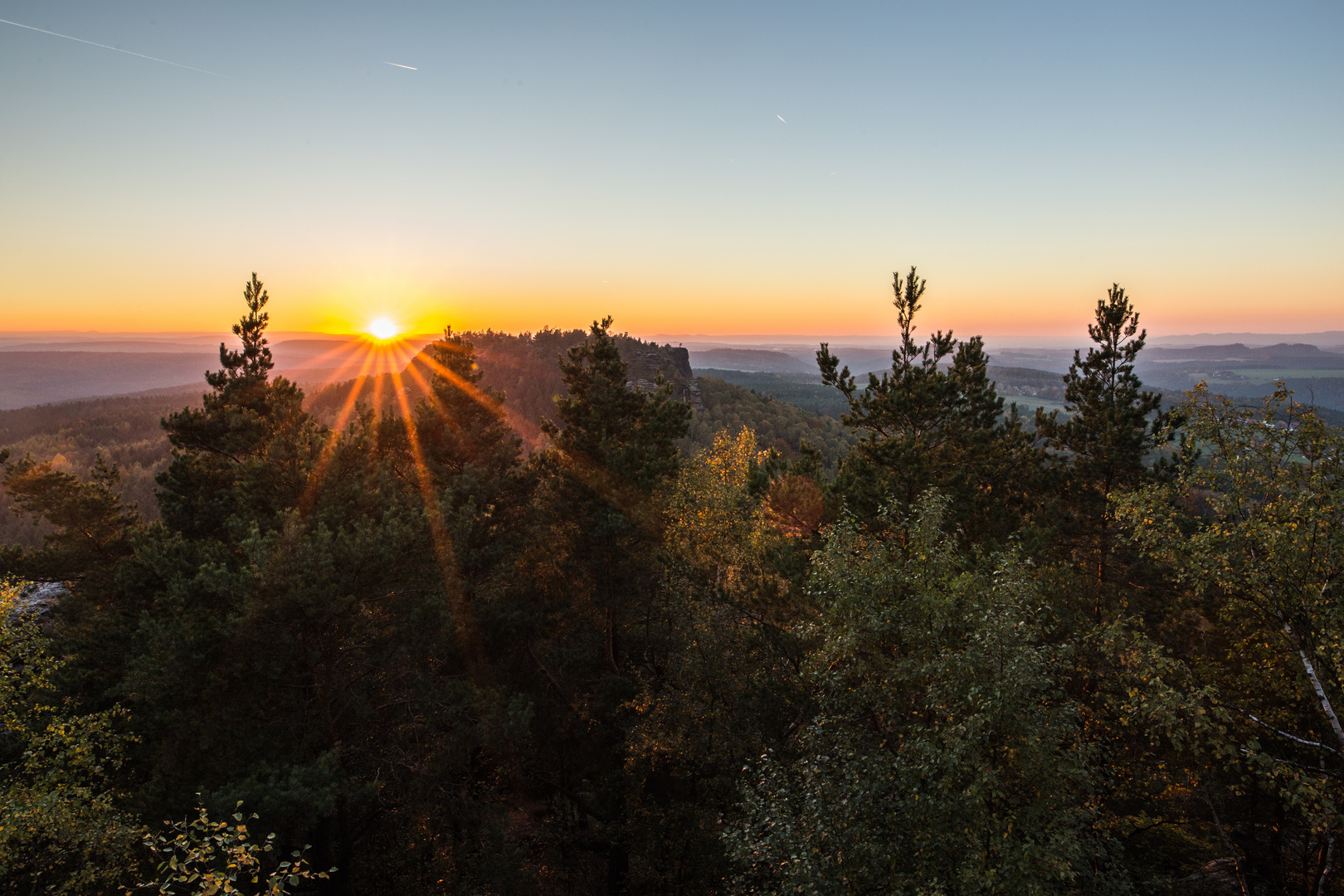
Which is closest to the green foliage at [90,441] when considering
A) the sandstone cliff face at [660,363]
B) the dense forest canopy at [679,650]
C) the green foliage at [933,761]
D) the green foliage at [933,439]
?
the dense forest canopy at [679,650]

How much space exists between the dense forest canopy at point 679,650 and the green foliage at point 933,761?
0.10m

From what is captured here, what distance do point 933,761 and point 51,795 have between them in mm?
15509

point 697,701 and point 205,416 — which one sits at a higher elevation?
point 205,416

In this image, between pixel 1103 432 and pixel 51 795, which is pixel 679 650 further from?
pixel 1103 432

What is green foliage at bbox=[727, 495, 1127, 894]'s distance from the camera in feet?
29.6

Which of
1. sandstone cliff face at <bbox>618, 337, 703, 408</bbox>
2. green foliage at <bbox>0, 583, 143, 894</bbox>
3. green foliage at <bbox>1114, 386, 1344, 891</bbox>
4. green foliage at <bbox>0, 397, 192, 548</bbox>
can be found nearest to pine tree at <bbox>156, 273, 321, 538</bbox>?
green foliage at <bbox>0, 583, 143, 894</bbox>

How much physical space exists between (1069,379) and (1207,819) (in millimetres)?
14925

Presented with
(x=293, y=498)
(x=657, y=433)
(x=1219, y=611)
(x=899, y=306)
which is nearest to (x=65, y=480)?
(x=293, y=498)

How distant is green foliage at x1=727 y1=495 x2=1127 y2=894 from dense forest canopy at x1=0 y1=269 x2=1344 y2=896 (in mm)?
95

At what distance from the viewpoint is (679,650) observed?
2056 centimetres

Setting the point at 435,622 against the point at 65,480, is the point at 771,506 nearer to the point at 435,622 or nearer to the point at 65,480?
the point at 435,622

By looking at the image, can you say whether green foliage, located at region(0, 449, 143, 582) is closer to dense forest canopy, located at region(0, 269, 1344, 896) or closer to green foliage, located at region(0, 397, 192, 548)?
dense forest canopy, located at region(0, 269, 1344, 896)

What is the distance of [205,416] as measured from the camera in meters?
21.8

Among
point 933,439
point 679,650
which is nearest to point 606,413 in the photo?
point 679,650
